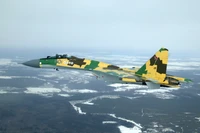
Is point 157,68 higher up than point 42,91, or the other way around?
point 157,68

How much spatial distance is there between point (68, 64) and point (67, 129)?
52346 millimetres

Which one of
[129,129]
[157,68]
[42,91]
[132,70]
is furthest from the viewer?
[42,91]

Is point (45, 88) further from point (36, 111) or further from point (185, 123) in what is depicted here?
point (185, 123)

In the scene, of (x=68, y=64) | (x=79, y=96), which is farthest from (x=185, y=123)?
(x=68, y=64)

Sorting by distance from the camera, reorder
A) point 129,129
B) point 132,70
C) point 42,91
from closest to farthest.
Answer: point 132,70 → point 129,129 → point 42,91

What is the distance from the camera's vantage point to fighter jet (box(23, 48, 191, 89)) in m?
37.2

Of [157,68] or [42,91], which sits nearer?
[157,68]

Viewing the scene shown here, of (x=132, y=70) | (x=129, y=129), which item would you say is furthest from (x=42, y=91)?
(x=132, y=70)

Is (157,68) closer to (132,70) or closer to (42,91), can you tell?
(132,70)

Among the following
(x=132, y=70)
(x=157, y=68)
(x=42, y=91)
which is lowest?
(x=42, y=91)

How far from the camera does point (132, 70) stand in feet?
143

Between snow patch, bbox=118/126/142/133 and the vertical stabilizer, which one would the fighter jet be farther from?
snow patch, bbox=118/126/142/133

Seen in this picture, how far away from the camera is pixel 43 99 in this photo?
126250 millimetres

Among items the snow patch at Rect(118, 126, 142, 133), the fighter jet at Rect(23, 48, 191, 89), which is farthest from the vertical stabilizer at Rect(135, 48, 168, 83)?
the snow patch at Rect(118, 126, 142, 133)
